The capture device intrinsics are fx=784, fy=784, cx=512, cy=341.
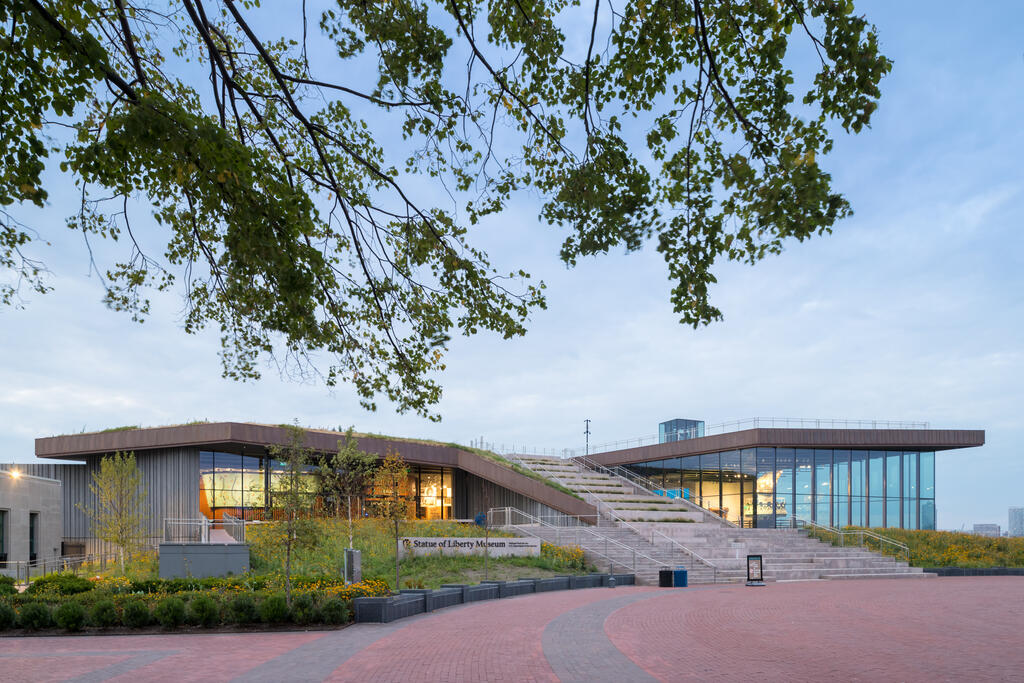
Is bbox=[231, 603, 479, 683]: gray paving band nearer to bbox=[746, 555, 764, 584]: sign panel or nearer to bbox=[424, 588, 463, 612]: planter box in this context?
bbox=[424, 588, 463, 612]: planter box

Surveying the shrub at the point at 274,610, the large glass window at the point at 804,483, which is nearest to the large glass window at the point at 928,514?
the large glass window at the point at 804,483

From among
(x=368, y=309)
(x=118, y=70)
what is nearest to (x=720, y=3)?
(x=368, y=309)

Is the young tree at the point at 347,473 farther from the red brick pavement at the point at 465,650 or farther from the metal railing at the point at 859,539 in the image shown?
the metal railing at the point at 859,539

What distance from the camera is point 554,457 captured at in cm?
5031

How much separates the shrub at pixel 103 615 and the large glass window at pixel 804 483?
99.0ft

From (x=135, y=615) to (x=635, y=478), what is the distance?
33.5 meters

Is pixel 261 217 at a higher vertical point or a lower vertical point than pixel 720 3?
lower

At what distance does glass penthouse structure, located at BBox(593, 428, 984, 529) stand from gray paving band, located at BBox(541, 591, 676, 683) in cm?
2282

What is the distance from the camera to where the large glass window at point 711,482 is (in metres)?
39.0

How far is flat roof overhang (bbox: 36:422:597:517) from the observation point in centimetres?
3406

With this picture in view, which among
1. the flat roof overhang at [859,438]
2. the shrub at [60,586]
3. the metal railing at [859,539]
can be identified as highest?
the flat roof overhang at [859,438]

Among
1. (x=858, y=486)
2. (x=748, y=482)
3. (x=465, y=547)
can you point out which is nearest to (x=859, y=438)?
(x=858, y=486)

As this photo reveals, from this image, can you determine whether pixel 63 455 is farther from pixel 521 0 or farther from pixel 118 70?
pixel 521 0

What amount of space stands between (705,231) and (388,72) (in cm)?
381
